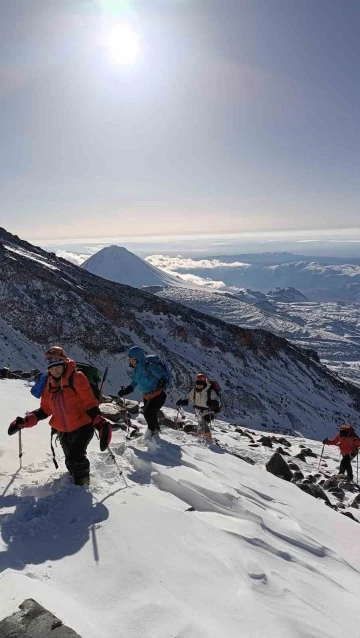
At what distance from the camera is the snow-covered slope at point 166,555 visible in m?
3.92

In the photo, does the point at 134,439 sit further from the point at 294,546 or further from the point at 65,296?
the point at 65,296

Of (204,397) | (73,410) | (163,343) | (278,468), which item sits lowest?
(163,343)

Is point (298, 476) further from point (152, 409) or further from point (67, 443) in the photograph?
point (67, 443)

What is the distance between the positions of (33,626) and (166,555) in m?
1.92

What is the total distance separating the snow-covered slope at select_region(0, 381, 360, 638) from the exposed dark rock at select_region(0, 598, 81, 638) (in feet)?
0.45

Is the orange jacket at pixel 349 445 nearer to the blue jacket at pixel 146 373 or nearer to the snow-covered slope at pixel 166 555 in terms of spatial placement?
the snow-covered slope at pixel 166 555

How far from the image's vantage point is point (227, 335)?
60.6 metres

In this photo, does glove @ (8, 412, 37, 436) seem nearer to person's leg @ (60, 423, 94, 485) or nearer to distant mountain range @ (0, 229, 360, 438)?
person's leg @ (60, 423, 94, 485)

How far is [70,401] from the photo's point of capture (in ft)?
22.2

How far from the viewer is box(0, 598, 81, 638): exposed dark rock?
3.41 m

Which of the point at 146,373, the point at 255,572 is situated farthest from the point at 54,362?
the point at 146,373

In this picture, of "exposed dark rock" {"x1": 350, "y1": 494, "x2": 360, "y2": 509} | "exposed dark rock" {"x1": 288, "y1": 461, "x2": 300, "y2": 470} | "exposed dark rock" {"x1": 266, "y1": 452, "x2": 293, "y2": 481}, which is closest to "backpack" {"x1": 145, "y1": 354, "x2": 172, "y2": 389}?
"exposed dark rock" {"x1": 266, "y1": 452, "x2": 293, "y2": 481}

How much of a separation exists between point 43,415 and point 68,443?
690 mm

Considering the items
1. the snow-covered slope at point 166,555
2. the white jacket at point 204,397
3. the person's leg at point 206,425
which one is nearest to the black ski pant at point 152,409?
the snow-covered slope at point 166,555
